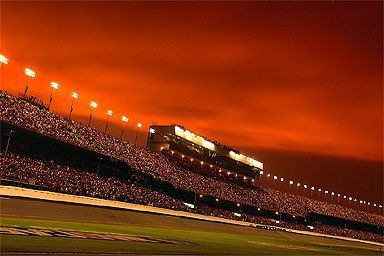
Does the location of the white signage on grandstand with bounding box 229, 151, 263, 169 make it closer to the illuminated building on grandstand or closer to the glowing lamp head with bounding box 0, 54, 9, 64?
the illuminated building on grandstand

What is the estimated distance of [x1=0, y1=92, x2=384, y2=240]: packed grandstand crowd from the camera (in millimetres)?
56000

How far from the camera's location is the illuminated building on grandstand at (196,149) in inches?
3979

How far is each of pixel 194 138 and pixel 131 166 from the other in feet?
115

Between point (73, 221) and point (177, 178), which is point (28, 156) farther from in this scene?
point (177, 178)

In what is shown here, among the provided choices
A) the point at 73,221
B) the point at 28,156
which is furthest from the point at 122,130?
the point at 73,221

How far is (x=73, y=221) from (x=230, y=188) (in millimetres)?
72882

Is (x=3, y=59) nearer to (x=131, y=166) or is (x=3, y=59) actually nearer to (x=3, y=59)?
(x=3, y=59)

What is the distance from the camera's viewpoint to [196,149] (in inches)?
4190

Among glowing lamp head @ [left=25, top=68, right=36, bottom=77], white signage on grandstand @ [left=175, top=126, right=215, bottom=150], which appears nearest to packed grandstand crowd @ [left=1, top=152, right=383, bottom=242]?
glowing lamp head @ [left=25, top=68, right=36, bottom=77]

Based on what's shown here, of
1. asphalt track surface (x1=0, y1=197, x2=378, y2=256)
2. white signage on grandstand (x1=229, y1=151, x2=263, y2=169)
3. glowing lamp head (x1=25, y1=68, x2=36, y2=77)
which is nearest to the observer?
asphalt track surface (x1=0, y1=197, x2=378, y2=256)

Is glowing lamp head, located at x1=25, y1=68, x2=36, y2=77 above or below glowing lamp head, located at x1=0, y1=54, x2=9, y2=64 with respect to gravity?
above

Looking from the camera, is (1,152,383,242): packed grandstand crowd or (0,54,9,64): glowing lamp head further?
(0,54,9,64): glowing lamp head

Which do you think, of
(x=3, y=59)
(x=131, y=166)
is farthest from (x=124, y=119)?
(x=3, y=59)

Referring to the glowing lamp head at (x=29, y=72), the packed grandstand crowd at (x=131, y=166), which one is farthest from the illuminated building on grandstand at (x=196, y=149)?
the glowing lamp head at (x=29, y=72)
